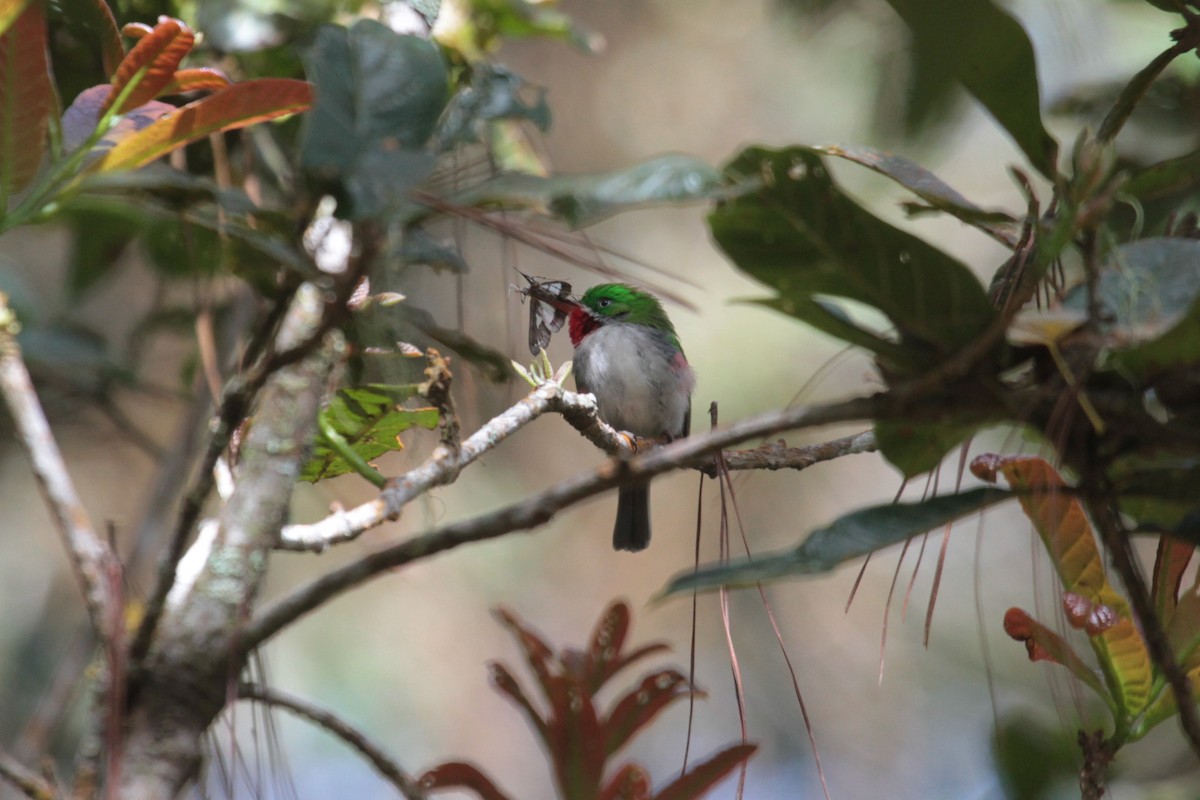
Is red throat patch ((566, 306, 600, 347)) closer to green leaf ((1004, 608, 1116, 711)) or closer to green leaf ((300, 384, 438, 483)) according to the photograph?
green leaf ((300, 384, 438, 483))

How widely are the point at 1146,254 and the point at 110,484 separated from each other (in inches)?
211

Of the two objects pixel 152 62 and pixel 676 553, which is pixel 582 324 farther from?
pixel 152 62

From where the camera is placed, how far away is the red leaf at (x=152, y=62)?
1575 millimetres

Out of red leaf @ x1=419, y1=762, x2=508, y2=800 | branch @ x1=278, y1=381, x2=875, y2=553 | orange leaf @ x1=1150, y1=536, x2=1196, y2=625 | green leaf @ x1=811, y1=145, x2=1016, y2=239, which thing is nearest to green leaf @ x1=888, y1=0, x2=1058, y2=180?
green leaf @ x1=811, y1=145, x2=1016, y2=239

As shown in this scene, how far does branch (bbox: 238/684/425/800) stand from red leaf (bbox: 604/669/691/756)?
26 cm

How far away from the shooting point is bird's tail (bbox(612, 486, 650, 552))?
5.00 meters

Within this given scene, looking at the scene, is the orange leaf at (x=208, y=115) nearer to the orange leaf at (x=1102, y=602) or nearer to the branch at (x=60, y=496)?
the branch at (x=60, y=496)

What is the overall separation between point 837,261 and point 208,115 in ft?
3.20

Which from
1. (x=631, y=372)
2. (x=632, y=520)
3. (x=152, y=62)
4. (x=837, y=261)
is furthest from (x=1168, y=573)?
(x=632, y=520)

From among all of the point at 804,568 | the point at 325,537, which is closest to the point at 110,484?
the point at 325,537

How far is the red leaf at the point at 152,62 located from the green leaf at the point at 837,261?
872 mm

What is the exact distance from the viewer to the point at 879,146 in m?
1.82

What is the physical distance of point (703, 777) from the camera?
1.29 meters

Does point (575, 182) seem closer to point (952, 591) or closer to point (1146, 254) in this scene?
point (1146, 254)
